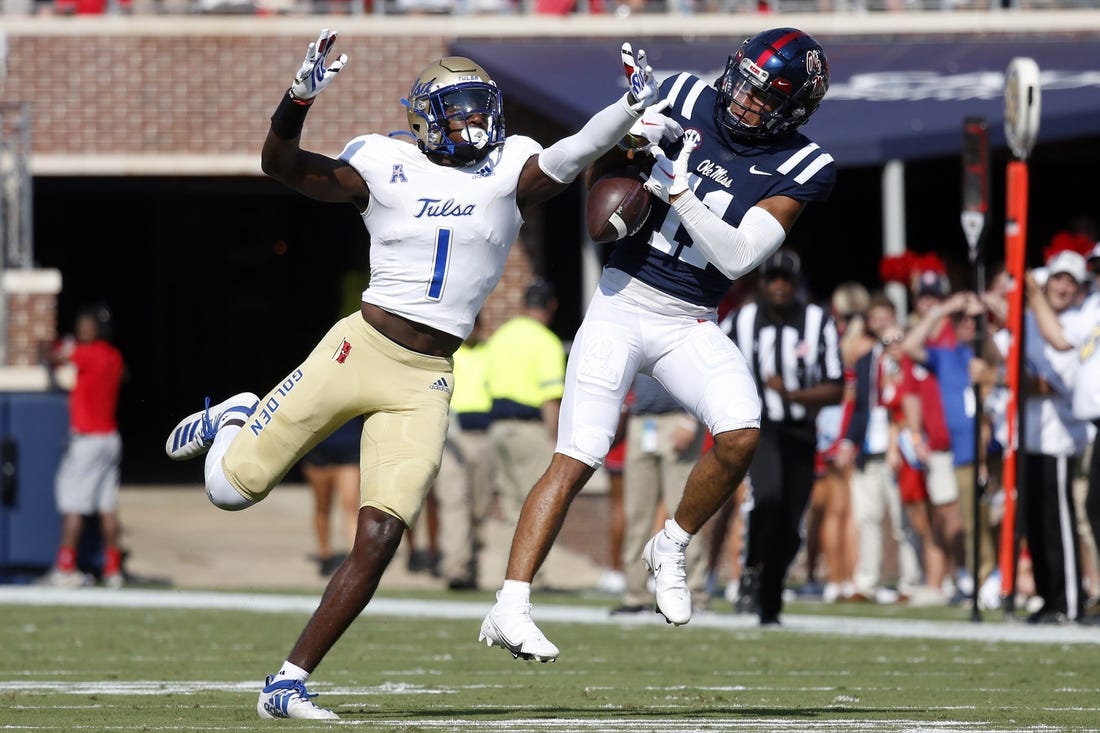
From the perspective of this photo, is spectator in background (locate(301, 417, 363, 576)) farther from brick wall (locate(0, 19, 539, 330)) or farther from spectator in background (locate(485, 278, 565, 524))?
brick wall (locate(0, 19, 539, 330))

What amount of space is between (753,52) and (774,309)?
4467mm

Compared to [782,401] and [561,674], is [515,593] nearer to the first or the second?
[561,674]

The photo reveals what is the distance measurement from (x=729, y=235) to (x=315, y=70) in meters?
1.48

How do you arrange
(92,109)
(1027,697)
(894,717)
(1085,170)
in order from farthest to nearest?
(1085,170) → (92,109) → (1027,697) → (894,717)

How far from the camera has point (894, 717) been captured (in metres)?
6.76

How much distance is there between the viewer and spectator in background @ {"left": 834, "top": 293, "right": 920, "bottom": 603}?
1356 cm

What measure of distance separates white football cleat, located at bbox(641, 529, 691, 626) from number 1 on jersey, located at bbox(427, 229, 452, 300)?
1184 mm

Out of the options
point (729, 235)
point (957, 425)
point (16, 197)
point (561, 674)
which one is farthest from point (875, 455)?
point (729, 235)

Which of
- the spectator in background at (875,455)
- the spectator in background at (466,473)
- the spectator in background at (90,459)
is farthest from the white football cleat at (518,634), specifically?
the spectator in background at (90,459)

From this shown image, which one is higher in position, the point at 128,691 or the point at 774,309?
the point at 774,309

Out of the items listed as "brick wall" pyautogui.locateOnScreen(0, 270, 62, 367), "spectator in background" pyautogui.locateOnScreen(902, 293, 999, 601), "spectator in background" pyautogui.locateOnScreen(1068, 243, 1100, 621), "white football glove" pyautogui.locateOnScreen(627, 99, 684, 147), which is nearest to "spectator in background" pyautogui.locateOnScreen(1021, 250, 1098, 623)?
"spectator in background" pyautogui.locateOnScreen(1068, 243, 1100, 621)

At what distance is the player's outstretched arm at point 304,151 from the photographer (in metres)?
6.68

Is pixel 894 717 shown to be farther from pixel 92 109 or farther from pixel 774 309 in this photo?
pixel 92 109

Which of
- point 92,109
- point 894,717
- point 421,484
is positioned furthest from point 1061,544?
point 92,109
